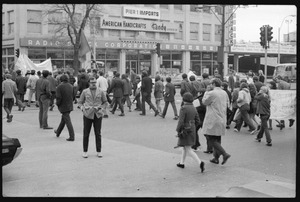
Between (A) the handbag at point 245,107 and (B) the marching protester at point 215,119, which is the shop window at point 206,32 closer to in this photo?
(A) the handbag at point 245,107

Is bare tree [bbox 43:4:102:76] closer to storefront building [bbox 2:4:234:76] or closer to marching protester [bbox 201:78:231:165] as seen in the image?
storefront building [bbox 2:4:234:76]

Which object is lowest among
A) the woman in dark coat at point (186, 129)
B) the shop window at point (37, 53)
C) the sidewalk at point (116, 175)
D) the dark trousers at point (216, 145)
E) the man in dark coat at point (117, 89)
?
the sidewalk at point (116, 175)

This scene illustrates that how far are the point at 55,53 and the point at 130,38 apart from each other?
8.05 m

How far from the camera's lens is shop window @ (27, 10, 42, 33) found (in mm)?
35312

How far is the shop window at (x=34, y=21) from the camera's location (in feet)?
116

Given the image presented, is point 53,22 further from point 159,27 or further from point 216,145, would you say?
point 216,145

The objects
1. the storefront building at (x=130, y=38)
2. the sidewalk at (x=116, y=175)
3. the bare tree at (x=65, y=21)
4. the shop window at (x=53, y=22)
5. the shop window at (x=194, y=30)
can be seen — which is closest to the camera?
the sidewalk at (x=116, y=175)

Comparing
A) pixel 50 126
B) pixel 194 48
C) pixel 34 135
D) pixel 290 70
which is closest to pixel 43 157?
pixel 34 135

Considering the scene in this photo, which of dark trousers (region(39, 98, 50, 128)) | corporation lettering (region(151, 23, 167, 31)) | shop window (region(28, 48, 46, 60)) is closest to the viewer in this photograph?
dark trousers (region(39, 98, 50, 128))

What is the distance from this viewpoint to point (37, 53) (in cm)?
3616

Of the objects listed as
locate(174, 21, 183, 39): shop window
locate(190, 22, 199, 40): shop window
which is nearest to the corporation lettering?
locate(174, 21, 183, 39): shop window

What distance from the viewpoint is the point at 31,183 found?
663cm

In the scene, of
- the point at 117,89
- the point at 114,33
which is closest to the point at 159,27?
the point at 114,33

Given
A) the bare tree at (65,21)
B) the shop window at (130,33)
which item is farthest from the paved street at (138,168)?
the shop window at (130,33)
